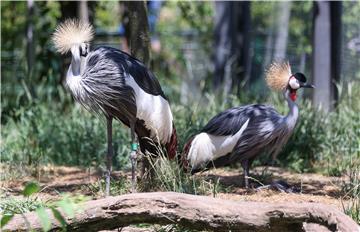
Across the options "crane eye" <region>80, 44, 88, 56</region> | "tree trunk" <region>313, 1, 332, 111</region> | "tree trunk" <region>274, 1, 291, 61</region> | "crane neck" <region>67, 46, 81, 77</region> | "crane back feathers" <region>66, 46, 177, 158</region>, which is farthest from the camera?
"tree trunk" <region>274, 1, 291, 61</region>

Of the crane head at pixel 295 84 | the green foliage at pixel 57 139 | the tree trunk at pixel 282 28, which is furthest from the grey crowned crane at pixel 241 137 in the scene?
the tree trunk at pixel 282 28

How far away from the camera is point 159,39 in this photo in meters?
17.1

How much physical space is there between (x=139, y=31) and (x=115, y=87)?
2.83 ft

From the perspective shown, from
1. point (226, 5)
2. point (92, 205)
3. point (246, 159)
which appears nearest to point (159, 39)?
point (226, 5)

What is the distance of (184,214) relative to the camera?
358 centimetres

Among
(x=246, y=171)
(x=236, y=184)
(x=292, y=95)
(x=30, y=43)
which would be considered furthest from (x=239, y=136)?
(x=30, y=43)

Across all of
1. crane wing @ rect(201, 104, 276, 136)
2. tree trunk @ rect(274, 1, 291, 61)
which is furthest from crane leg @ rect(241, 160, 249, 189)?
tree trunk @ rect(274, 1, 291, 61)

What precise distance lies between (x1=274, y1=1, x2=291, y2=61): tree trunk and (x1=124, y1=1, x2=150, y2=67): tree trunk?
699 cm

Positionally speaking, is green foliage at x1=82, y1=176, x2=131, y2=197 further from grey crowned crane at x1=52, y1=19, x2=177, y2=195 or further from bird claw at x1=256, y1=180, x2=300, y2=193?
bird claw at x1=256, y1=180, x2=300, y2=193

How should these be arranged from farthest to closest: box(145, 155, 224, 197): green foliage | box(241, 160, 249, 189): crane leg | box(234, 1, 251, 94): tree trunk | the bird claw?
box(234, 1, 251, 94): tree trunk → box(241, 160, 249, 189): crane leg → the bird claw → box(145, 155, 224, 197): green foliage

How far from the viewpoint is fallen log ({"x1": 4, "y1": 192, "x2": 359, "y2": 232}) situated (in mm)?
3453

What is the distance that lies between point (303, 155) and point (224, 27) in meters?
4.50

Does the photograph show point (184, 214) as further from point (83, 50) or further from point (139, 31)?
point (139, 31)

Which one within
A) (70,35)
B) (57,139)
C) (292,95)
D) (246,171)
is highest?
(70,35)
